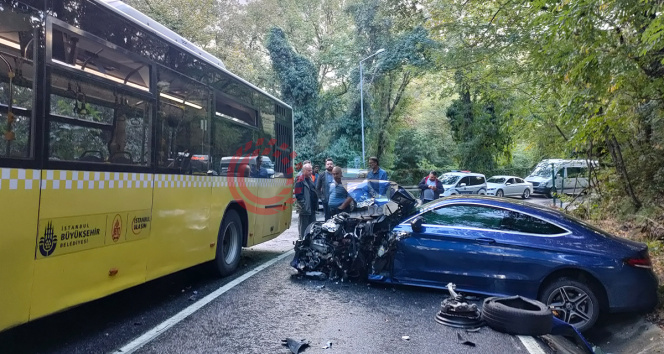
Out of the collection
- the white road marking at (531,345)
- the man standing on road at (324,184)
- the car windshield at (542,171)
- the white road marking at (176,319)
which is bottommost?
the white road marking at (531,345)

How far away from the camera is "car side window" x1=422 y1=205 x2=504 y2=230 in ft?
19.1

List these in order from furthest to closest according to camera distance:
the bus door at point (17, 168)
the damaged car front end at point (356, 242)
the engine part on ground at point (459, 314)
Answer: the damaged car front end at point (356, 242), the engine part on ground at point (459, 314), the bus door at point (17, 168)

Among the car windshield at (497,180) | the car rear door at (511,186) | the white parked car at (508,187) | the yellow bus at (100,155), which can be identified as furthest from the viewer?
the car windshield at (497,180)

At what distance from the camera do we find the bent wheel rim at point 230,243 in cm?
697

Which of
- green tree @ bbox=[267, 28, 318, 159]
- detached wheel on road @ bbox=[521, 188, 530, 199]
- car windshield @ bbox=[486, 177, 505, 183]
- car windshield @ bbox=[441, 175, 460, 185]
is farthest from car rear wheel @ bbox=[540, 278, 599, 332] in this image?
detached wheel on road @ bbox=[521, 188, 530, 199]

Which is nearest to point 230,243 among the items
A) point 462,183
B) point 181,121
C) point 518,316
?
point 181,121

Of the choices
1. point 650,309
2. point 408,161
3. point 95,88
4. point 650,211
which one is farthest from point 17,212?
point 408,161

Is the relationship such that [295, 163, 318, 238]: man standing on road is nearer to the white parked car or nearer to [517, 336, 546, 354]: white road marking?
[517, 336, 546, 354]: white road marking

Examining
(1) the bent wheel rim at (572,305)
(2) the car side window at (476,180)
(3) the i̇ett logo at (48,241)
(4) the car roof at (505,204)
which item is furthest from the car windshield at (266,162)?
(2) the car side window at (476,180)

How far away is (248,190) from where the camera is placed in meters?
7.56

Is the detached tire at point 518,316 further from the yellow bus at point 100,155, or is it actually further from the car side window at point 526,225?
the yellow bus at point 100,155

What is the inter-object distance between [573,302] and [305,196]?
5.36 metres

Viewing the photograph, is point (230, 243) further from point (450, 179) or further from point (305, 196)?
point (450, 179)

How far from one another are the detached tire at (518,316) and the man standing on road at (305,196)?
506cm
